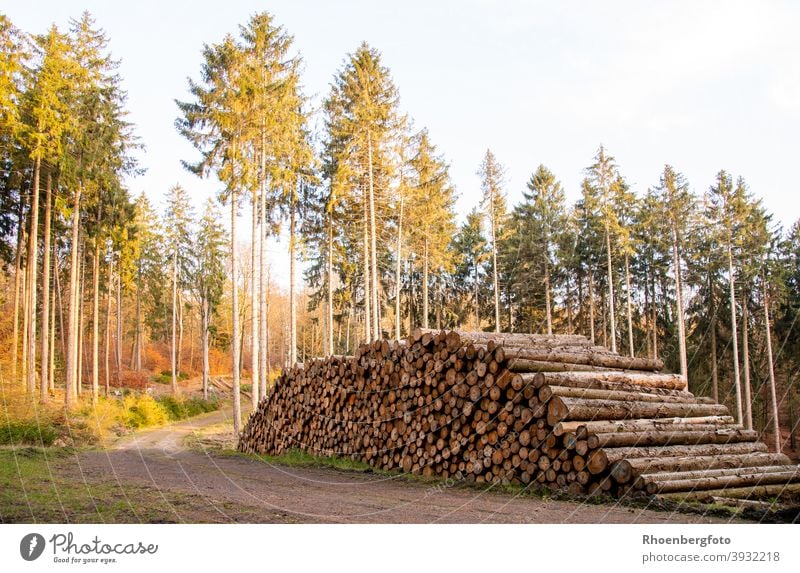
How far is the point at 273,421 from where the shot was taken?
12.9m

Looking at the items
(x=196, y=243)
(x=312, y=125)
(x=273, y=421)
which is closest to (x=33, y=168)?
(x=312, y=125)

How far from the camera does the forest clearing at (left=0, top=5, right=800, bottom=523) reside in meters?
6.59

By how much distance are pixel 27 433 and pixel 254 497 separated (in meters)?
8.63

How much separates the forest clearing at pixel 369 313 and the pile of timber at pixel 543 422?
35mm

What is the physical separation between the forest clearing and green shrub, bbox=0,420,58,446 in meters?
0.06

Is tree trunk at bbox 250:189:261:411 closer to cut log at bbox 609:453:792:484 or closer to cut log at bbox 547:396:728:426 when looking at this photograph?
cut log at bbox 547:396:728:426

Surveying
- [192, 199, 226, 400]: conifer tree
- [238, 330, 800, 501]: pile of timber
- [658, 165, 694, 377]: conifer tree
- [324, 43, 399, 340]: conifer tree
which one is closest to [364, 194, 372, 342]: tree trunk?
[324, 43, 399, 340]: conifer tree

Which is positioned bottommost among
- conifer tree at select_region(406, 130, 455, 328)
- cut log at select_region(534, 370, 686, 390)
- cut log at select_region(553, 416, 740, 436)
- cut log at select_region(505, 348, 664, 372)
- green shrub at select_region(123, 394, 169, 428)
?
green shrub at select_region(123, 394, 169, 428)

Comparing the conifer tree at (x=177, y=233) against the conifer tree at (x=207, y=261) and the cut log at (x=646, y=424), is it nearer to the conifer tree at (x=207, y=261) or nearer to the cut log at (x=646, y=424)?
the conifer tree at (x=207, y=261)

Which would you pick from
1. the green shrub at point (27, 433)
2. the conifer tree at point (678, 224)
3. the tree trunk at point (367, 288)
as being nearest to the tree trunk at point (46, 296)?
the green shrub at point (27, 433)

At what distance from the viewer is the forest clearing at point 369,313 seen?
259 inches

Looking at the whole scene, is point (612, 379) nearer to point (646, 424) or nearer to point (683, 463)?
point (646, 424)

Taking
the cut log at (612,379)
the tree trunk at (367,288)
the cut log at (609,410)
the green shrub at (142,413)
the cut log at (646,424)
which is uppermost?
the tree trunk at (367,288)

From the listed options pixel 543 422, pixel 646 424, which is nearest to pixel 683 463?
pixel 646 424
